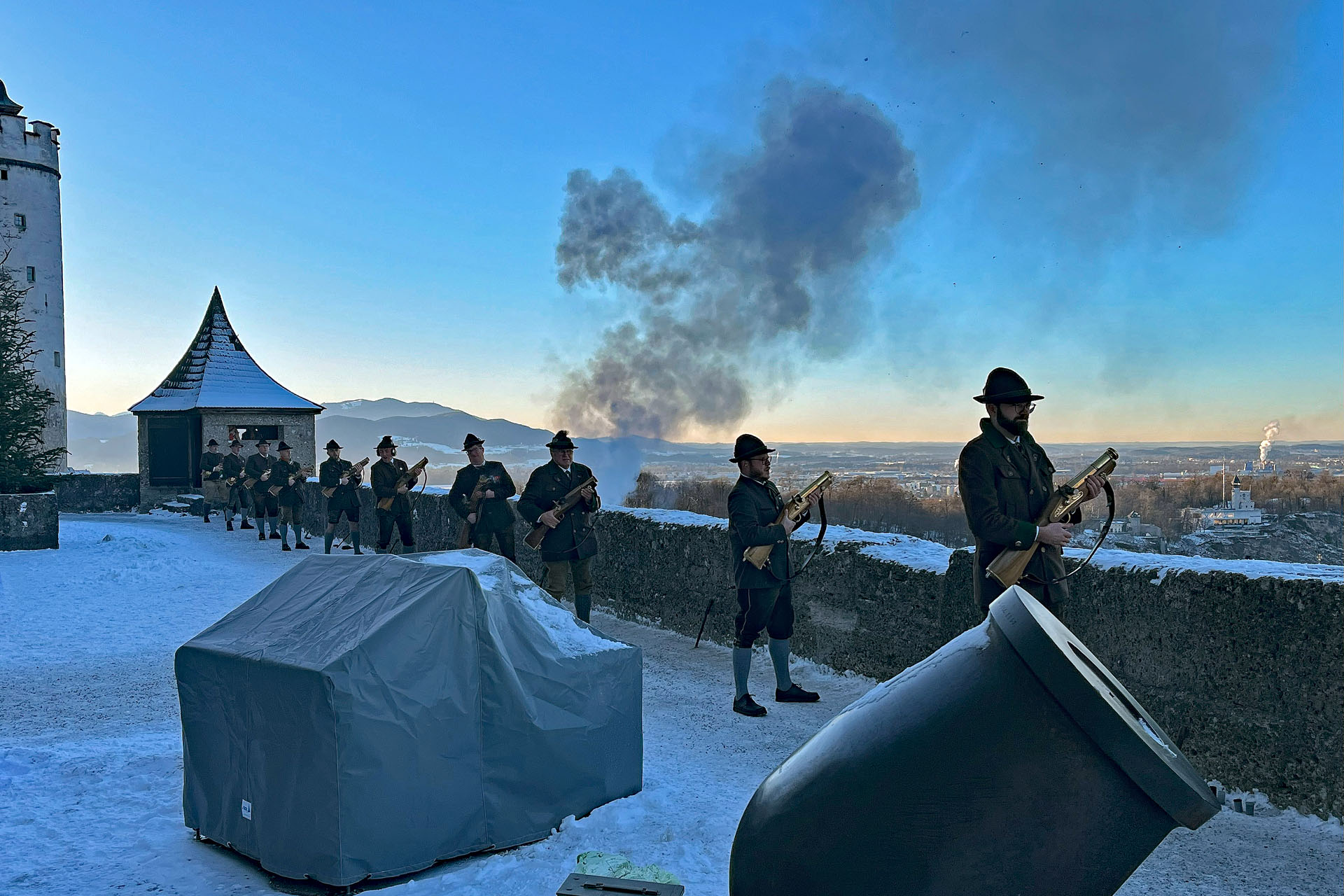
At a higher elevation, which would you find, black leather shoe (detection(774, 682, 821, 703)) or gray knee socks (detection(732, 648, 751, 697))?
gray knee socks (detection(732, 648, 751, 697))

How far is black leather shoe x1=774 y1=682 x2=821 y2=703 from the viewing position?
6.95 metres

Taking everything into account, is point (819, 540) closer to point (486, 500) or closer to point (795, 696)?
point (795, 696)

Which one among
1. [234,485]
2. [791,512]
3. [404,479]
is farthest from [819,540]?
[234,485]

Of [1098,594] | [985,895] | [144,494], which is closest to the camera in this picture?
[985,895]

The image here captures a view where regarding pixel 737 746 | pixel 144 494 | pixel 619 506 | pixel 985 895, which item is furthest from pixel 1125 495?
pixel 144 494

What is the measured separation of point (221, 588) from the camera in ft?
42.1

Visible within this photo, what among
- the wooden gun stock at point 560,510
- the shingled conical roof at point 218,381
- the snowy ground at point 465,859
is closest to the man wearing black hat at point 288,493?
the snowy ground at point 465,859

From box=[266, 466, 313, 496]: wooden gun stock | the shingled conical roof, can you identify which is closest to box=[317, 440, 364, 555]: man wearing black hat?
box=[266, 466, 313, 496]: wooden gun stock

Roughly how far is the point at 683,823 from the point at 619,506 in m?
6.68

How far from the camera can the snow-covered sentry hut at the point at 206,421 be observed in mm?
28516

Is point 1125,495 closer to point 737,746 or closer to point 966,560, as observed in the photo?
point 966,560

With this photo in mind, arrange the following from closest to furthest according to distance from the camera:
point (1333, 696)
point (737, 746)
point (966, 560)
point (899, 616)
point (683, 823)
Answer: point (1333, 696)
point (683, 823)
point (737, 746)
point (966, 560)
point (899, 616)

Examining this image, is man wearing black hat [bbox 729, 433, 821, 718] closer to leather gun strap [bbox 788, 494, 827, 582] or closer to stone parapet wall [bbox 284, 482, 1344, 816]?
leather gun strap [bbox 788, 494, 827, 582]

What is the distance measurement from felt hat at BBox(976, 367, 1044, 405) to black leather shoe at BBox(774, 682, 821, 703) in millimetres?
2644
